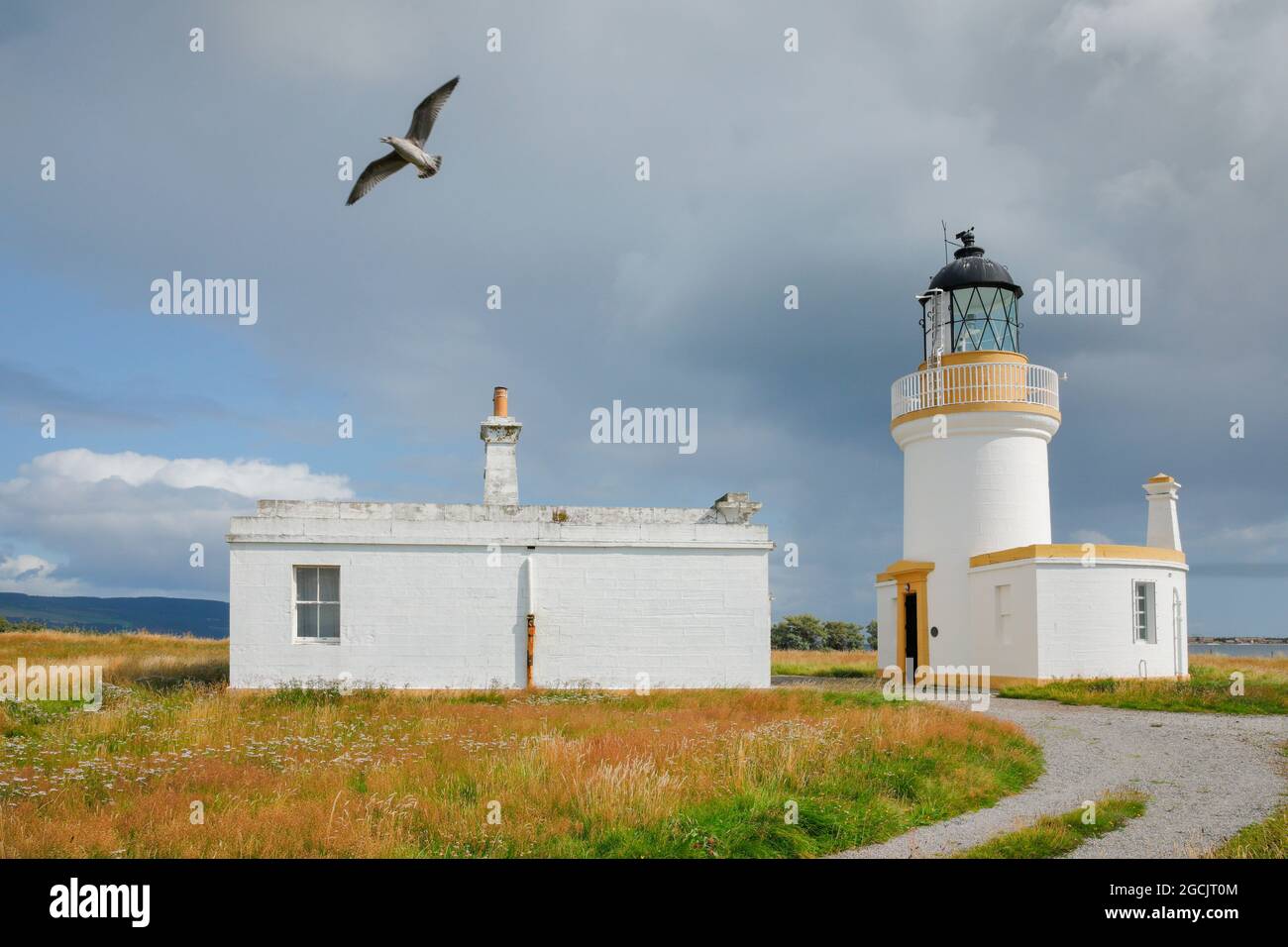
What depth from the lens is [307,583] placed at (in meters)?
19.6

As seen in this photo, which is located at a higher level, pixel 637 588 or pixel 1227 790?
pixel 637 588

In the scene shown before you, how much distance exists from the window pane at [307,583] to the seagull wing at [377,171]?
9132 millimetres

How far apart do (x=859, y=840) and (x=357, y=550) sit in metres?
13.4

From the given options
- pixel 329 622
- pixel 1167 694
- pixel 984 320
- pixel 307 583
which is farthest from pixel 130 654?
pixel 1167 694

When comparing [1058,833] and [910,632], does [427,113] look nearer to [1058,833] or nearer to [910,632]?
[1058,833]

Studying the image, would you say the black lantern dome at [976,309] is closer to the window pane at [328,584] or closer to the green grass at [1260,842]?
the window pane at [328,584]

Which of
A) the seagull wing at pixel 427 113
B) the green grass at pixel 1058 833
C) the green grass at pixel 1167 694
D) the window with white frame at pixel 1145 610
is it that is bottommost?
the green grass at pixel 1167 694

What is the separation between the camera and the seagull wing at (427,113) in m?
12.4

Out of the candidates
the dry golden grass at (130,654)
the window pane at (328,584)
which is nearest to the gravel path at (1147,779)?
the window pane at (328,584)

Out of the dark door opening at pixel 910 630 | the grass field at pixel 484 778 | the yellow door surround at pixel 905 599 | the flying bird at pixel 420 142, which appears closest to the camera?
the grass field at pixel 484 778
